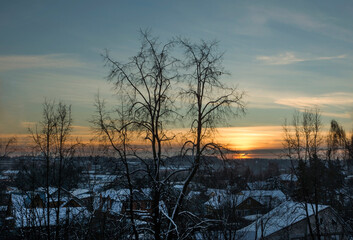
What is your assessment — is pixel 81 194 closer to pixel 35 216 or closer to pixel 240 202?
pixel 35 216

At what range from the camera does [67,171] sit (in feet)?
71.2

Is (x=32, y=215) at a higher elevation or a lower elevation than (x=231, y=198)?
higher

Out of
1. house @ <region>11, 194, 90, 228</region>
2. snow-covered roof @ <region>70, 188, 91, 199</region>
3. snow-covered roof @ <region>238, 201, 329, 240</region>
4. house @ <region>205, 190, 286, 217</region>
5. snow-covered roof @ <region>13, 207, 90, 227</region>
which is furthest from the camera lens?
snow-covered roof @ <region>70, 188, 91, 199</region>

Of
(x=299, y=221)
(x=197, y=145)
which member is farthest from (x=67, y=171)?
(x=299, y=221)

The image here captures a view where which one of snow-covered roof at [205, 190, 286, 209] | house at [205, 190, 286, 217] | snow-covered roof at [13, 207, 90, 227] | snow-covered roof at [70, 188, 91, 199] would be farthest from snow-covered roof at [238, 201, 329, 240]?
snow-covered roof at [70, 188, 91, 199]

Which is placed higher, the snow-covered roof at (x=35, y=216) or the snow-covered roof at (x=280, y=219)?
the snow-covered roof at (x=35, y=216)

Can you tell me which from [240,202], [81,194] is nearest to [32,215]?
[81,194]

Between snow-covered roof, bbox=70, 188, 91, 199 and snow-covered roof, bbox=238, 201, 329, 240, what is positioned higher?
snow-covered roof, bbox=70, 188, 91, 199

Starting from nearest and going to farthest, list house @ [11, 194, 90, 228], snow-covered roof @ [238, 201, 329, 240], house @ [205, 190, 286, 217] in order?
house @ [11, 194, 90, 228]
house @ [205, 190, 286, 217]
snow-covered roof @ [238, 201, 329, 240]

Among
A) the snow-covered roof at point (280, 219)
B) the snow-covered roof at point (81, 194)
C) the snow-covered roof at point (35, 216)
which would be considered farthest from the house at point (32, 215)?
the snow-covered roof at point (280, 219)

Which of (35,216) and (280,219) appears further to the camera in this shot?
(280,219)

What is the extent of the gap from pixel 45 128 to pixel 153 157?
9.61m

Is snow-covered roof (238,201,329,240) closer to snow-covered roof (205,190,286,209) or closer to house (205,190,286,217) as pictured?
house (205,190,286,217)

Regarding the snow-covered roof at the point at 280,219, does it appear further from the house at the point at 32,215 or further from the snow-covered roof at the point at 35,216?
the house at the point at 32,215
